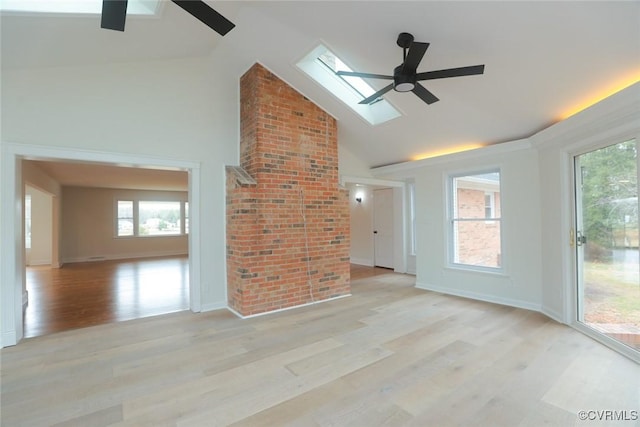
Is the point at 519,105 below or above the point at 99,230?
above

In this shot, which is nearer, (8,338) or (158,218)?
(8,338)

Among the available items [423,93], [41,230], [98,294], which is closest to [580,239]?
[423,93]

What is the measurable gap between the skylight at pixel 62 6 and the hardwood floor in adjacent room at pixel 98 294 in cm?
327

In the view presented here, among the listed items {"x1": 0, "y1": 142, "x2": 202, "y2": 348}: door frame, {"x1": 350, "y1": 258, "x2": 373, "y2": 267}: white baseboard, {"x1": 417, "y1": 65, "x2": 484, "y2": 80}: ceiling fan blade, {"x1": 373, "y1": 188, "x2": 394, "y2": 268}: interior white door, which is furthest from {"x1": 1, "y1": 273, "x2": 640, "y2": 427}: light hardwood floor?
{"x1": 350, "y1": 258, "x2": 373, "y2": 267}: white baseboard

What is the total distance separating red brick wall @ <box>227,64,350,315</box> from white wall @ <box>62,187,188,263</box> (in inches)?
313

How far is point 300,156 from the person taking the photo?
4.43 m

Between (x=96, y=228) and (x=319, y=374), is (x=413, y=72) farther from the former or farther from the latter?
(x=96, y=228)

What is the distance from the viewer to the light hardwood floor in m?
1.93

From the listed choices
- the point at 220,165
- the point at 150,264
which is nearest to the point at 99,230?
the point at 150,264

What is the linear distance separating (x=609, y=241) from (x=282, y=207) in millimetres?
3734

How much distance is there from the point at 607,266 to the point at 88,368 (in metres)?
5.13

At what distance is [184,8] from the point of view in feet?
6.46

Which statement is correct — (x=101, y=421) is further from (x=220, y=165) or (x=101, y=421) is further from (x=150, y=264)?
(x=150, y=264)

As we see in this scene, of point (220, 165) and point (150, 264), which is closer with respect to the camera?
point (220, 165)
